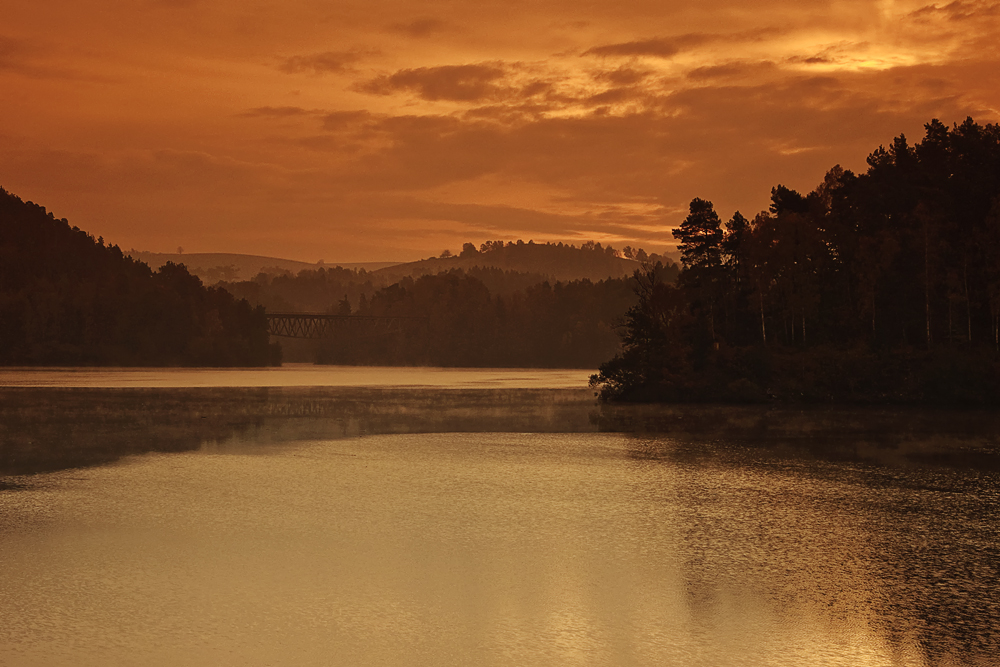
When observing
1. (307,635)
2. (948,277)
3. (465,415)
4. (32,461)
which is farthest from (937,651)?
(948,277)

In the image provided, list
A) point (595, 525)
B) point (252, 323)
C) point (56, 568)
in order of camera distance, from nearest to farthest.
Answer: point (56, 568), point (595, 525), point (252, 323)

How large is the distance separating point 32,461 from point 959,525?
2814cm

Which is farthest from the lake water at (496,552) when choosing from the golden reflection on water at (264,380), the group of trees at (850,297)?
the golden reflection on water at (264,380)


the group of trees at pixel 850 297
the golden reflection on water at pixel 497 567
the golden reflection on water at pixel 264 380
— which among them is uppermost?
the group of trees at pixel 850 297

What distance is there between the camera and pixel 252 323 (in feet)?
636

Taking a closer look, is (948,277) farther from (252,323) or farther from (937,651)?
(252,323)

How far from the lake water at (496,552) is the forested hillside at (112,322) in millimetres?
142073

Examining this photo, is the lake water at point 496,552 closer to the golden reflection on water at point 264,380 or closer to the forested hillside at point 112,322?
the golden reflection on water at point 264,380

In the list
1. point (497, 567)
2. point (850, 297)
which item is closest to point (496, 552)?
point (497, 567)

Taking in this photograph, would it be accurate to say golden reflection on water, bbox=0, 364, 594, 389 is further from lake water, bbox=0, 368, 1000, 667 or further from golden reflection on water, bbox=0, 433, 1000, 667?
golden reflection on water, bbox=0, 433, 1000, 667

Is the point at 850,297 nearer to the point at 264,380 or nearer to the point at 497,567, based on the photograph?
the point at 264,380

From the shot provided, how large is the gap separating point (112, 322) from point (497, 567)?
17373 cm

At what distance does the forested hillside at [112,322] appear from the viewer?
6668 inches

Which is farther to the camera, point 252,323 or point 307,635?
point 252,323
